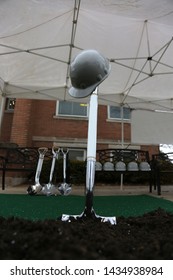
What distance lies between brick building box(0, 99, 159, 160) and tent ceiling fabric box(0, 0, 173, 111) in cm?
283

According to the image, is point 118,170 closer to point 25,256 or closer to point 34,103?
point 25,256

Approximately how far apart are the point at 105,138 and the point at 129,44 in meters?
4.97

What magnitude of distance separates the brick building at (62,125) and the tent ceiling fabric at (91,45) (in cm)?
283

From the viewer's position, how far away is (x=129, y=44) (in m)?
4.82

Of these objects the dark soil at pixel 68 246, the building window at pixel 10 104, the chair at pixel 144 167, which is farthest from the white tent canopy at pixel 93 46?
the building window at pixel 10 104

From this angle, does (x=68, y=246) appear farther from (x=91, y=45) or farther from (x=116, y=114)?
(x=116, y=114)

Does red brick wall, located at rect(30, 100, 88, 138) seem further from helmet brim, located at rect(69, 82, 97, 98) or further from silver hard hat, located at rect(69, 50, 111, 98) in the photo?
silver hard hat, located at rect(69, 50, 111, 98)

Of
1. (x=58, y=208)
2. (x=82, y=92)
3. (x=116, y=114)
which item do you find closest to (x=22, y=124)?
(x=116, y=114)

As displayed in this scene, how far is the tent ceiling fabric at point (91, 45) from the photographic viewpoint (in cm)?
359

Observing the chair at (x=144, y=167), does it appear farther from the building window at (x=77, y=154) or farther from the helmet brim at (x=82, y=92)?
the building window at (x=77, y=154)

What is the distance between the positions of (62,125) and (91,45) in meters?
4.91

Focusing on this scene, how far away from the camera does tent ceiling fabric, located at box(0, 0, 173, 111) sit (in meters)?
3.59

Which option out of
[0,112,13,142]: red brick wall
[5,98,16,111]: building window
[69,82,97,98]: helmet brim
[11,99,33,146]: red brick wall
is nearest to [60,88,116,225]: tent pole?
[69,82,97,98]: helmet brim
